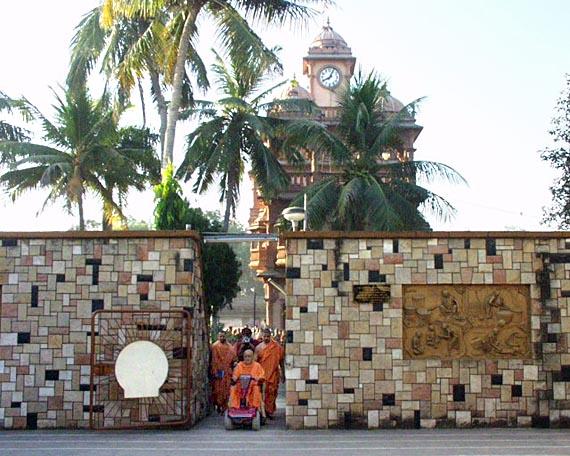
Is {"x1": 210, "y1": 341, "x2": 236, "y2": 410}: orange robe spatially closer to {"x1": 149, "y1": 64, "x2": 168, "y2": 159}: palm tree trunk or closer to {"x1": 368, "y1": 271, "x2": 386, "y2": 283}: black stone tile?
{"x1": 368, "y1": 271, "x2": 386, "y2": 283}: black stone tile

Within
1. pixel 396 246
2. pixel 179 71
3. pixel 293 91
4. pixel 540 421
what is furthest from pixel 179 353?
pixel 293 91

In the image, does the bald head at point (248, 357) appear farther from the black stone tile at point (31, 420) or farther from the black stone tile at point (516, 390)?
the black stone tile at point (516, 390)

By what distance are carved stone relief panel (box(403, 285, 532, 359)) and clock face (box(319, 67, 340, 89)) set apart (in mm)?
26926

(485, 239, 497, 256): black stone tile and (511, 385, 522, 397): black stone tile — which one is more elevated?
(485, 239, 497, 256): black stone tile

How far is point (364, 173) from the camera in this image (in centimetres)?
2470

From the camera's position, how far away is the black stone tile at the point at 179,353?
501 inches

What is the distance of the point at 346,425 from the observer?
41.6 ft

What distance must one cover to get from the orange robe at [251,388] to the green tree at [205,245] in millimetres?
5485

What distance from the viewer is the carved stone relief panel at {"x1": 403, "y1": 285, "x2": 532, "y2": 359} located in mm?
12805

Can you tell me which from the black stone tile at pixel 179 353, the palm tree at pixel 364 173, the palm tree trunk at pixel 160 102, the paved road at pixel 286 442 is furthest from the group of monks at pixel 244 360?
the palm tree trunk at pixel 160 102

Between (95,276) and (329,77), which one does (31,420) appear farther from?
(329,77)

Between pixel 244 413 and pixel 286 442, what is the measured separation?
132cm

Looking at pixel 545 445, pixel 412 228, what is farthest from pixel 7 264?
pixel 412 228

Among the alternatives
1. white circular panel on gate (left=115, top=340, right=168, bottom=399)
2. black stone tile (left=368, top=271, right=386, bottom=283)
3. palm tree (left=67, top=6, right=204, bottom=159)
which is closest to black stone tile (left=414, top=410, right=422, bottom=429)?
black stone tile (left=368, top=271, right=386, bottom=283)
